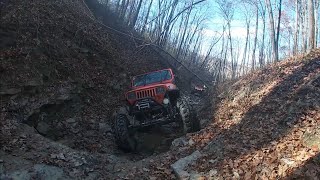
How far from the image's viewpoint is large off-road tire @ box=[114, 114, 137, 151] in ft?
30.2

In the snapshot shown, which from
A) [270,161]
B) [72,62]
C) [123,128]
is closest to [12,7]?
[72,62]

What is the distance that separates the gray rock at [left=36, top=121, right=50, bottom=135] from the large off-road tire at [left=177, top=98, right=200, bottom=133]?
12.7 feet

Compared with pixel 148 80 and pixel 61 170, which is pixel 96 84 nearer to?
pixel 148 80

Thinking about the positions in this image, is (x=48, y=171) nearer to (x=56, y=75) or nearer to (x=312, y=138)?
(x=56, y=75)

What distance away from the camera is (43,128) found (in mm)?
9398

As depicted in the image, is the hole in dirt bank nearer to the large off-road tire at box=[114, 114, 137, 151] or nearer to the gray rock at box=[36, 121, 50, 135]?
the gray rock at box=[36, 121, 50, 135]

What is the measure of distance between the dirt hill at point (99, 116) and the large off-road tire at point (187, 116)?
264 mm

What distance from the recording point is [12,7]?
451 inches

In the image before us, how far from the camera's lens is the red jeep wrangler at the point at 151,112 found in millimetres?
9320

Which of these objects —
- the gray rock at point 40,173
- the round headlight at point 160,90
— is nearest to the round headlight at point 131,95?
the round headlight at point 160,90

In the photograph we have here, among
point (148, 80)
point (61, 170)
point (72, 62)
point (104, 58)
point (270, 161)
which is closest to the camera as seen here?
point (270, 161)

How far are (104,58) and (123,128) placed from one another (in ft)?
18.2

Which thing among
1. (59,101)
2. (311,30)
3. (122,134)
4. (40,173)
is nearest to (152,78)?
(122,134)

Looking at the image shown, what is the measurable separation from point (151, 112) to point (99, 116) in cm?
244
